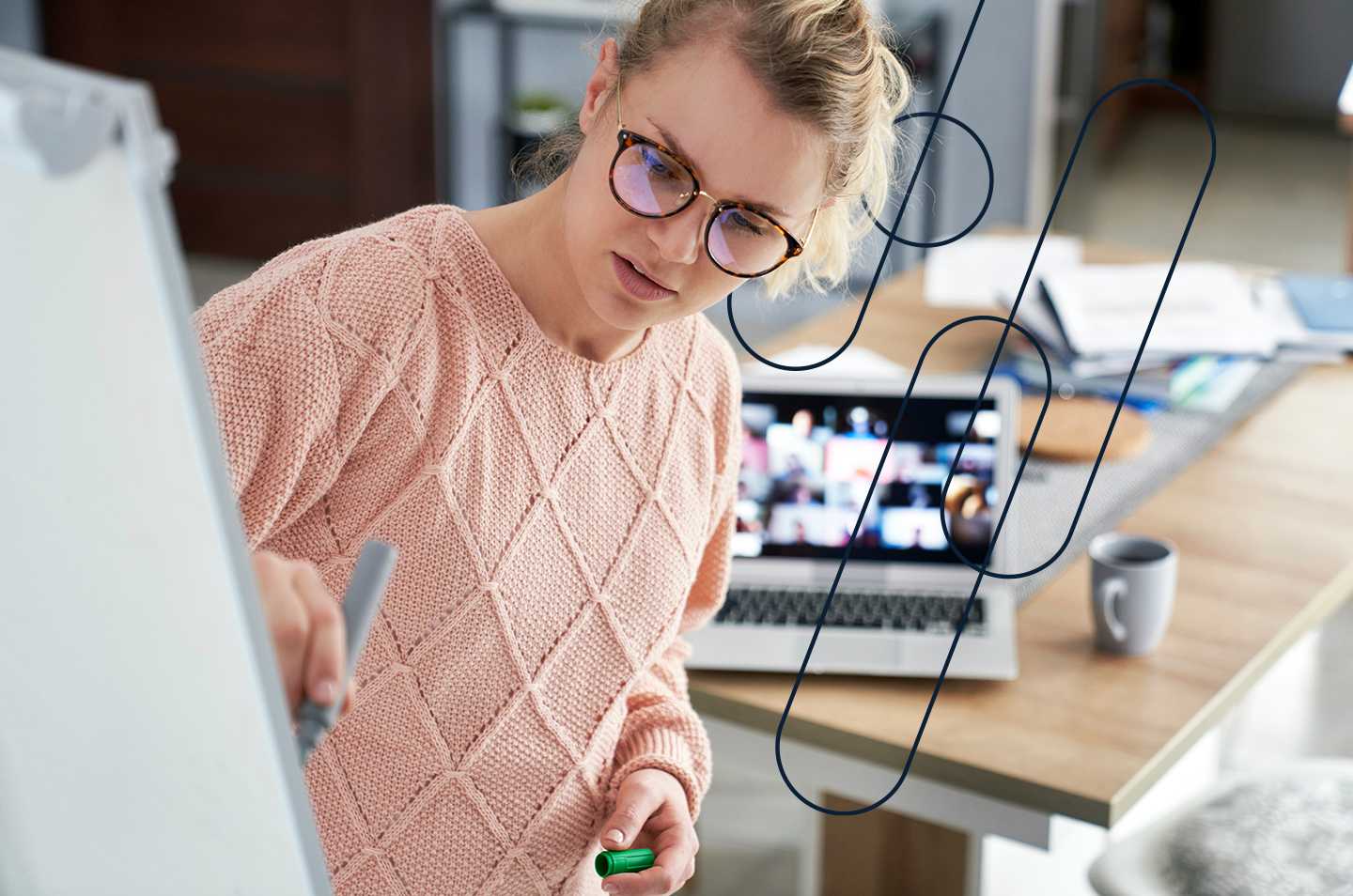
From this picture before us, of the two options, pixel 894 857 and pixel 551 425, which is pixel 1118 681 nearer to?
pixel 894 857

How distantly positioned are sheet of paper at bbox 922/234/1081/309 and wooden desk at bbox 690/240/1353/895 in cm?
54

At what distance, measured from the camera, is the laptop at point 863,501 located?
Answer: 5.21ft

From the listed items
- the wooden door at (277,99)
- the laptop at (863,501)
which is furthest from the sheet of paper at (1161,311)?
the wooden door at (277,99)

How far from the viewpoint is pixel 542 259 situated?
994mm

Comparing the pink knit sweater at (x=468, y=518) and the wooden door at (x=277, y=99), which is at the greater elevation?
the pink knit sweater at (x=468, y=518)

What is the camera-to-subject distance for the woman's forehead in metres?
0.85

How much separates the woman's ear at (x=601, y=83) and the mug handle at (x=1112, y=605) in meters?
0.79

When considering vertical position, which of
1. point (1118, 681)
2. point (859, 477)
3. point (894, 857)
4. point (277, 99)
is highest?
point (859, 477)

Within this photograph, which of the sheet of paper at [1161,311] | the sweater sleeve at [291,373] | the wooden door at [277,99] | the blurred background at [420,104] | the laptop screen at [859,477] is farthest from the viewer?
the wooden door at [277,99]

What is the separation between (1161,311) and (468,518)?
1.61m

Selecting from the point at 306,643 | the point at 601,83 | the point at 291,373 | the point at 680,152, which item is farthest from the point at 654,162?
the point at 306,643

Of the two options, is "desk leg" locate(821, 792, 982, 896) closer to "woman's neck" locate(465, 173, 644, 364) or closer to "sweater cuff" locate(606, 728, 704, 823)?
"sweater cuff" locate(606, 728, 704, 823)

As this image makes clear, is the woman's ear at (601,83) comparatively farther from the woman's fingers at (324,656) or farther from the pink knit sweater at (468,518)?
the woman's fingers at (324,656)

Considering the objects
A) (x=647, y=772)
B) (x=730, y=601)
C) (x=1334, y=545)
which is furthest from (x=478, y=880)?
(x=1334, y=545)
